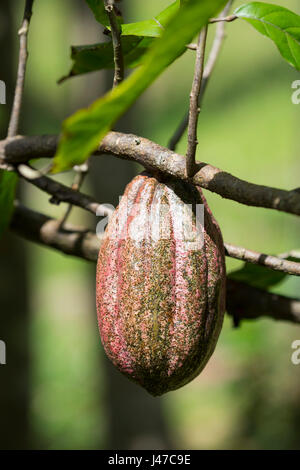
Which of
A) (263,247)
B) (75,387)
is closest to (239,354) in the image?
(75,387)

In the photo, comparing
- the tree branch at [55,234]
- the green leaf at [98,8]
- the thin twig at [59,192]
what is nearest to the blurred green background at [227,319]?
the tree branch at [55,234]

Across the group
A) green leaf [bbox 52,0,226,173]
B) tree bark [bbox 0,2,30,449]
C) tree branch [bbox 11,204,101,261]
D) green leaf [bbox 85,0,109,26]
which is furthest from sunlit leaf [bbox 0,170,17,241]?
tree bark [bbox 0,2,30,449]

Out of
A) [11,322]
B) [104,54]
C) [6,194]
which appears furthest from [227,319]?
[104,54]

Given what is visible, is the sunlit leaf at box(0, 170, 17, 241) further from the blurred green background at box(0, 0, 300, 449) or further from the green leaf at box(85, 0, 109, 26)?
the blurred green background at box(0, 0, 300, 449)

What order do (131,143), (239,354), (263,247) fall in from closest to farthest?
(131,143) < (239,354) < (263,247)

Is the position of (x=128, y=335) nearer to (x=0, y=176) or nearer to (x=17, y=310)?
(x=0, y=176)

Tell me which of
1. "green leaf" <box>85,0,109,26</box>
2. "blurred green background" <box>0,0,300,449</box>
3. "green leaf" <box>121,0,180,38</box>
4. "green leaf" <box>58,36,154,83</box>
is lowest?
"blurred green background" <box>0,0,300,449</box>

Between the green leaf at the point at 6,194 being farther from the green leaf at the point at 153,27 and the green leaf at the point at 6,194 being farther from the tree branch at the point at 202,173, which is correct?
the green leaf at the point at 153,27
